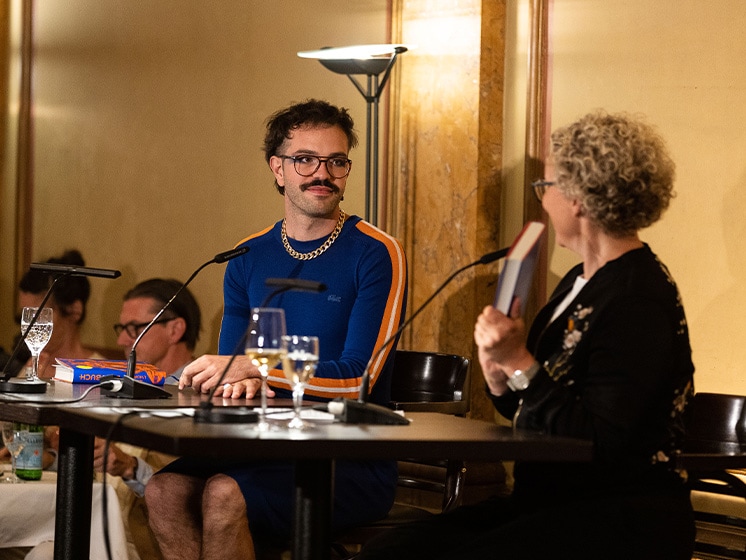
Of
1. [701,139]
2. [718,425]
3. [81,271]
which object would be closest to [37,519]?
[81,271]

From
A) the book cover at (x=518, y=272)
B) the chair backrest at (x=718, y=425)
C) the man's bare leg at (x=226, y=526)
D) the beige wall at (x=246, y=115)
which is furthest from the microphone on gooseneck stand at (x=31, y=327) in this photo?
the beige wall at (x=246, y=115)

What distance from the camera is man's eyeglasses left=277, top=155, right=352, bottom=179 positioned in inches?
123

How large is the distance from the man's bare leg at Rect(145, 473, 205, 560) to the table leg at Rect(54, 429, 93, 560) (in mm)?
255

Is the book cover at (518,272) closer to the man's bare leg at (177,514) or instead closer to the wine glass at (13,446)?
the man's bare leg at (177,514)

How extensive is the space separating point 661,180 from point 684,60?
2.00 m

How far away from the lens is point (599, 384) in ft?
6.26

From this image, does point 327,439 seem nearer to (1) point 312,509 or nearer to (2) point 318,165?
(1) point 312,509

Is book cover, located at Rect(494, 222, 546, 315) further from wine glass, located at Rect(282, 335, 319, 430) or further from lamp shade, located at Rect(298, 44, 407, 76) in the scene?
lamp shade, located at Rect(298, 44, 407, 76)

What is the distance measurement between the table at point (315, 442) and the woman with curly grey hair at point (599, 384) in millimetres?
117

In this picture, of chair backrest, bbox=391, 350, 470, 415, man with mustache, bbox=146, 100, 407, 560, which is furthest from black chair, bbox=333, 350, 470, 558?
man with mustache, bbox=146, 100, 407, 560

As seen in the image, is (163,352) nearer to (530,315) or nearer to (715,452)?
(530,315)

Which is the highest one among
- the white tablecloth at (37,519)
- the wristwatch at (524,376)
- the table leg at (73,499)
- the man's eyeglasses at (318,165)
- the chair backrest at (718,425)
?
the man's eyeglasses at (318,165)

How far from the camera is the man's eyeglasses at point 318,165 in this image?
10.2 feet

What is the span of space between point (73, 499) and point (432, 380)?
1385mm
